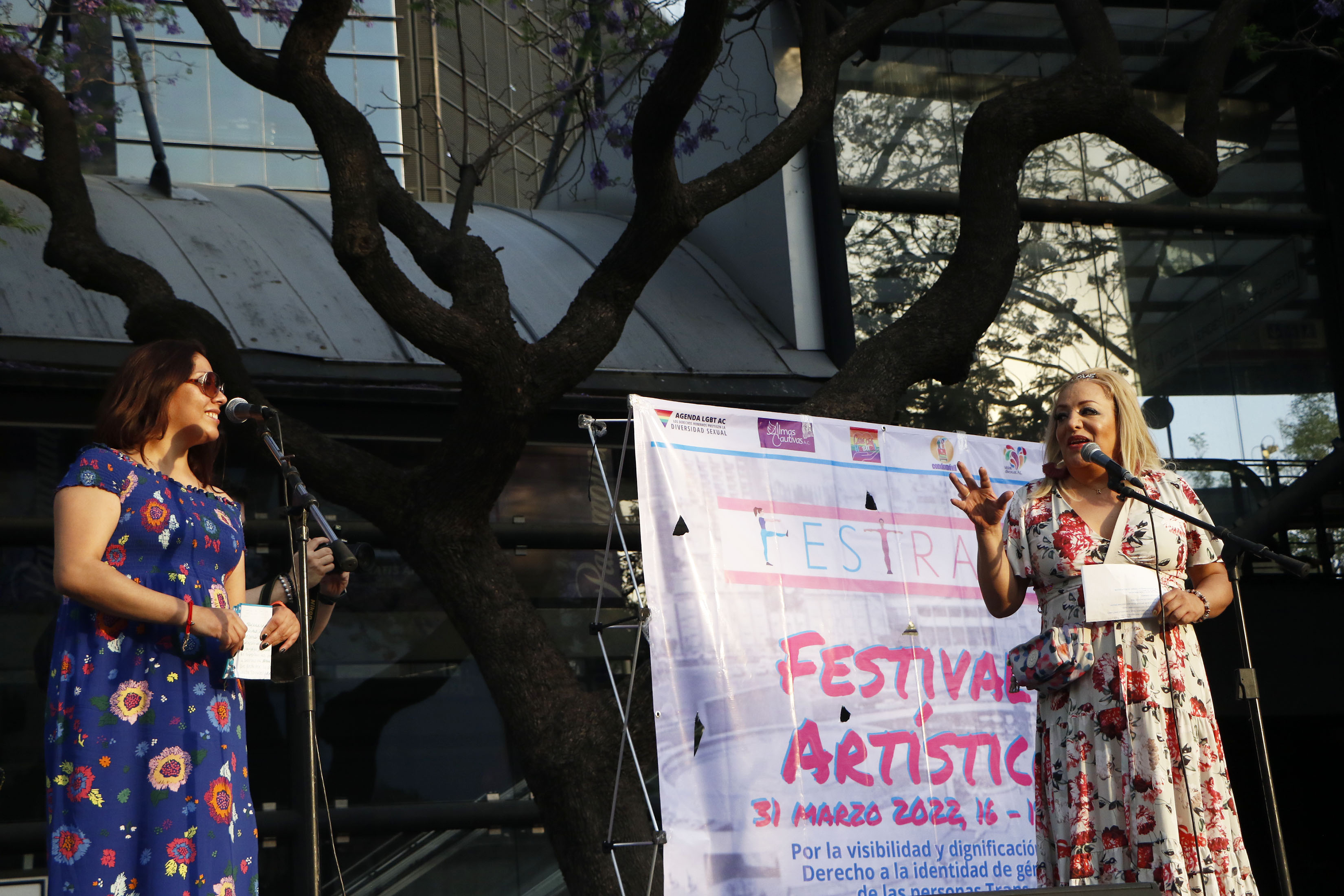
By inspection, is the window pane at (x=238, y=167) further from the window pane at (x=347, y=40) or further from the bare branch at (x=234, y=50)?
the bare branch at (x=234, y=50)

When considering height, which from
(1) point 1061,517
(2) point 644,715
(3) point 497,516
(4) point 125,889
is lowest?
(4) point 125,889

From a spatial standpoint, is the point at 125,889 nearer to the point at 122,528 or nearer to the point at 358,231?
the point at 122,528

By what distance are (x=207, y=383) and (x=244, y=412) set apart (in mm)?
257

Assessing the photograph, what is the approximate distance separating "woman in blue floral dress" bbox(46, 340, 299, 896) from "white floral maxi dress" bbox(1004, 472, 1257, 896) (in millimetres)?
2058

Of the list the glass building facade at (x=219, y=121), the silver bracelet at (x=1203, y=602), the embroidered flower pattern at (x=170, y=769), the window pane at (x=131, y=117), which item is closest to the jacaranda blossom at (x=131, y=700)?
the embroidered flower pattern at (x=170, y=769)

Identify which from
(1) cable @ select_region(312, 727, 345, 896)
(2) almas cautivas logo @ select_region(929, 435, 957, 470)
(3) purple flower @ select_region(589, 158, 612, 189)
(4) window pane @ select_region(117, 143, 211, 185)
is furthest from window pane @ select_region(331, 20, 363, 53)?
(2) almas cautivas logo @ select_region(929, 435, 957, 470)

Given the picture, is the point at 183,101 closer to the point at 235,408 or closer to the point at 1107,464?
the point at 235,408

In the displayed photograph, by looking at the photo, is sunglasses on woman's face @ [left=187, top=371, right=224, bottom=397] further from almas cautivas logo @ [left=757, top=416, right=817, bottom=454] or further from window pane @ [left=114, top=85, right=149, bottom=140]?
window pane @ [left=114, top=85, right=149, bottom=140]

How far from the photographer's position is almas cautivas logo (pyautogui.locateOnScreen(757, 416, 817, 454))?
209 inches

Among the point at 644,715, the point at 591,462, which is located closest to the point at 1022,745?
the point at 644,715

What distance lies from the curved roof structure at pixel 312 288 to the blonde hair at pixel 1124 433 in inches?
169

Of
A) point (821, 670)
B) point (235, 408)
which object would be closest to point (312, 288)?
point (821, 670)

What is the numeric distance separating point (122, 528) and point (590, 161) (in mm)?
8088

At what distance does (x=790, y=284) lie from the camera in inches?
333
